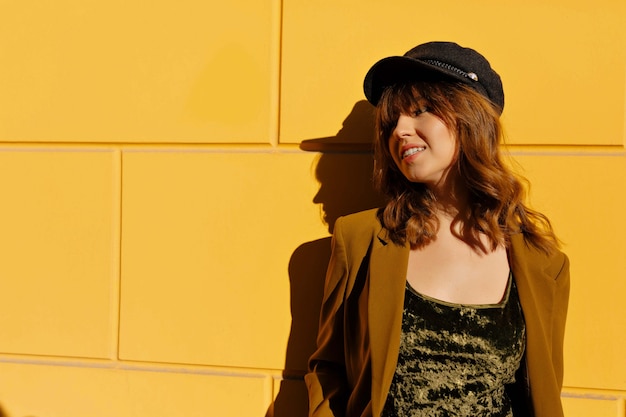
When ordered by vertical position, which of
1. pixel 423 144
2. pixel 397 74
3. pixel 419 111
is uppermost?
pixel 397 74

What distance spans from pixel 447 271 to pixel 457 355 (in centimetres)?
25

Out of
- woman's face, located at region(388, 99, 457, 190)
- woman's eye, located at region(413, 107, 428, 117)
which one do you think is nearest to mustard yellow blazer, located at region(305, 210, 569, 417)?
woman's face, located at region(388, 99, 457, 190)

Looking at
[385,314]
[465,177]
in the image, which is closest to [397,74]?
[465,177]

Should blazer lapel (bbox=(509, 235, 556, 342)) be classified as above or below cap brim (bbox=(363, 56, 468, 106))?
below

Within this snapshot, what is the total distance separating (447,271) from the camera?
6.28 feet

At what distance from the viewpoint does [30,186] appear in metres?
2.58

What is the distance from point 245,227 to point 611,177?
1.34 m

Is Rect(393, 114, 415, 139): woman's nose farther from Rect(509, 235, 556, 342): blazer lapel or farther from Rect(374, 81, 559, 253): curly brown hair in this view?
Rect(509, 235, 556, 342): blazer lapel

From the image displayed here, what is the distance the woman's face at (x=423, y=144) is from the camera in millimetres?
1875

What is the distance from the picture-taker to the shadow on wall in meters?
2.37

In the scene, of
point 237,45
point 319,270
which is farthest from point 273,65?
point 319,270

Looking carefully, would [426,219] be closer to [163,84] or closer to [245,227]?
[245,227]

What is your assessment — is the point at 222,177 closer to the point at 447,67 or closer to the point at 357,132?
the point at 357,132

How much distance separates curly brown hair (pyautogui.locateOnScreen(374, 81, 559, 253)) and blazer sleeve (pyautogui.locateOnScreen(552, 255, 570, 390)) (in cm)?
9
